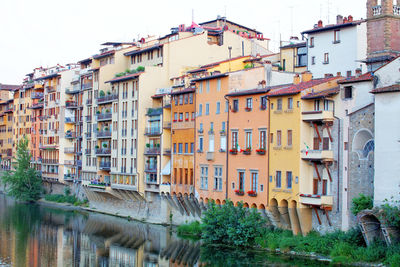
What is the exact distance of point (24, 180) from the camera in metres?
91.2

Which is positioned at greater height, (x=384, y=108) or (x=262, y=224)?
(x=384, y=108)

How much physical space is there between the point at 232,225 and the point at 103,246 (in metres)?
12.1

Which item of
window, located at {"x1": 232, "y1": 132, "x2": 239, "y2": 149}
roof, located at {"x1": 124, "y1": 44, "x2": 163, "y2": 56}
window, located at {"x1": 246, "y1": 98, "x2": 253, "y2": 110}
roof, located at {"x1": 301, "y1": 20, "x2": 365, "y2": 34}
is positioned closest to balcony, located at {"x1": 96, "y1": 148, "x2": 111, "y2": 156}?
roof, located at {"x1": 124, "y1": 44, "x2": 163, "y2": 56}

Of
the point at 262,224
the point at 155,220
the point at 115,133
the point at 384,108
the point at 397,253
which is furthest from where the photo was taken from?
the point at 115,133

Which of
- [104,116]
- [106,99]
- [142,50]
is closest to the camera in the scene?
[142,50]

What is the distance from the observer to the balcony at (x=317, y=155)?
148 ft

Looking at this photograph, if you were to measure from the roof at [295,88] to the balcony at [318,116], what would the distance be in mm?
1696

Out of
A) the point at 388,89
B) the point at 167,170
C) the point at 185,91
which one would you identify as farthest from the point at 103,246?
the point at 388,89

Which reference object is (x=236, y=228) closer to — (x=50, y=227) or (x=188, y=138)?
(x=188, y=138)

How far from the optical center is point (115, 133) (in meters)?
74.6

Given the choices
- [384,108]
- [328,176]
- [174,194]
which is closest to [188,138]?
[174,194]

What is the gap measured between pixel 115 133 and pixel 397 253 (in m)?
41.7

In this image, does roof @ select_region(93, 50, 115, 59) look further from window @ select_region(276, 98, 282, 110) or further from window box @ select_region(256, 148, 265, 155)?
window @ select_region(276, 98, 282, 110)

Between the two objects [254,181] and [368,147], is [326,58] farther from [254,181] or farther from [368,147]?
[368,147]
